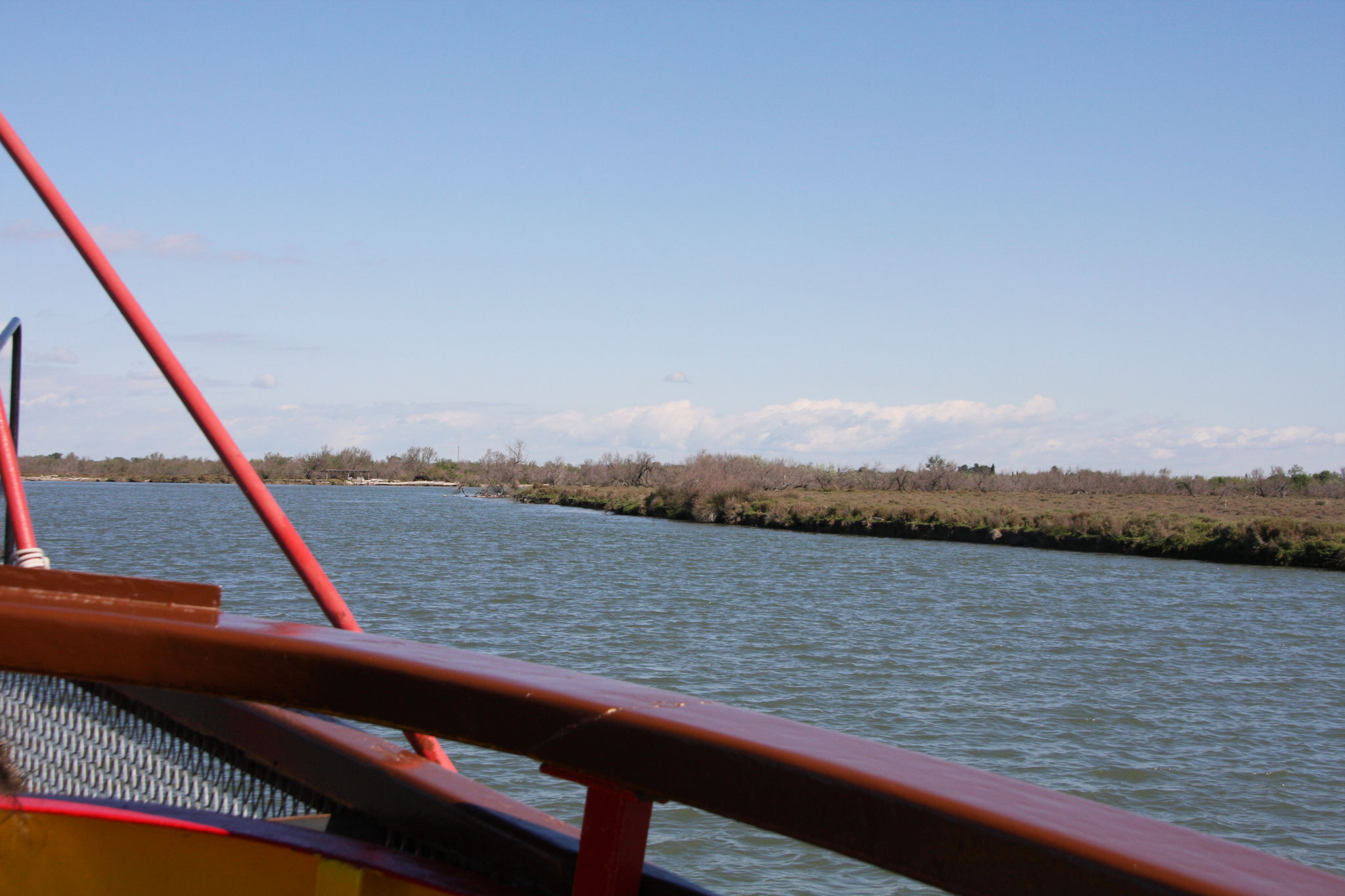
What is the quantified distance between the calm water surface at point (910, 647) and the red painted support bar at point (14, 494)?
5679mm

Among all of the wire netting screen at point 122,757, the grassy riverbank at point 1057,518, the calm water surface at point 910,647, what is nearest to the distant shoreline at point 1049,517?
the grassy riverbank at point 1057,518

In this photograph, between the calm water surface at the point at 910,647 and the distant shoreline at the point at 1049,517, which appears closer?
the calm water surface at the point at 910,647

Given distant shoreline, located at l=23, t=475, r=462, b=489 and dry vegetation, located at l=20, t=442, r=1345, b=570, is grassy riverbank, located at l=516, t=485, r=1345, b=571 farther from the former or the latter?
distant shoreline, located at l=23, t=475, r=462, b=489

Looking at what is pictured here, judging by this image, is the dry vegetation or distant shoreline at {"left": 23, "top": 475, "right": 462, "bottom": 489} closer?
the dry vegetation

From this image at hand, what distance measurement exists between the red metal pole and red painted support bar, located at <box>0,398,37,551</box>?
0.05 ft

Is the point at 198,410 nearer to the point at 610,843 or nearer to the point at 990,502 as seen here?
the point at 610,843

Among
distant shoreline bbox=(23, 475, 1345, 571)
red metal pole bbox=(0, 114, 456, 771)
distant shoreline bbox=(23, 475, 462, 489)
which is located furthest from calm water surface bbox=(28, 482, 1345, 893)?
distant shoreline bbox=(23, 475, 462, 489)

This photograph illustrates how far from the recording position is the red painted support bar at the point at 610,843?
1.16m

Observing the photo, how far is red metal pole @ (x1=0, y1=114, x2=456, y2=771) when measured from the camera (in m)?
1.80

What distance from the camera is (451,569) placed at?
28.5 meters

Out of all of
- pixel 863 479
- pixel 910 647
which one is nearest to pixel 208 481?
pixel 863 479

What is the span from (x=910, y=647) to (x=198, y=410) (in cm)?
1702

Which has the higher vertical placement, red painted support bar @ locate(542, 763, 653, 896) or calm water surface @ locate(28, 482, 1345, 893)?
red painted support bar @ locate(542, 763, 653, 896)

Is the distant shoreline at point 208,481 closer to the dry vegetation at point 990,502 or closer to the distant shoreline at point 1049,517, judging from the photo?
the dry vegetation at point 990,502
